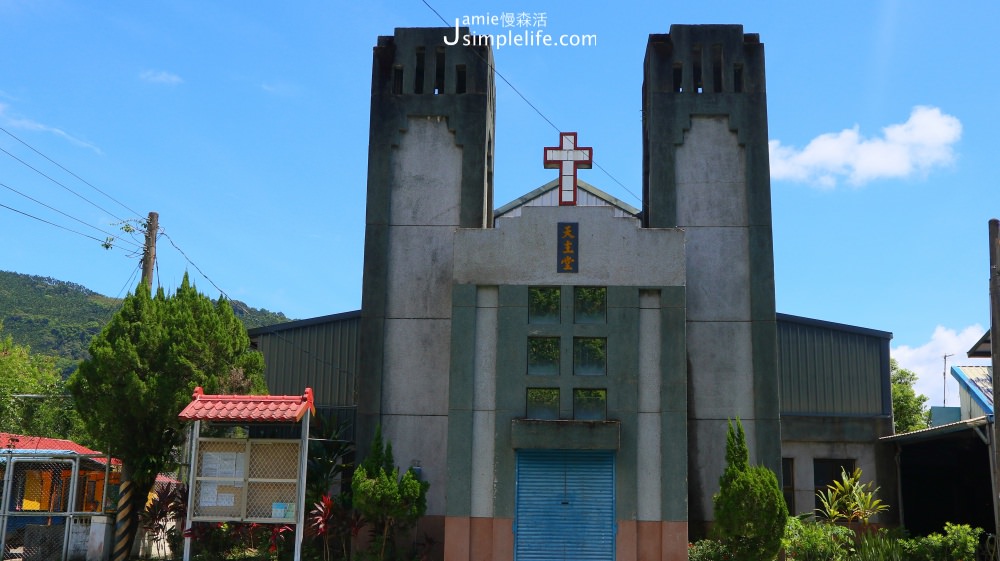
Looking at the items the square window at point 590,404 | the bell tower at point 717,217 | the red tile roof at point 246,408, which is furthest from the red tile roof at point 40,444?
the bell tower at point 717,217

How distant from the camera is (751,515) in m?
21.2

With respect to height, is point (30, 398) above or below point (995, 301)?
below

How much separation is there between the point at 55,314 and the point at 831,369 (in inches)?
4370

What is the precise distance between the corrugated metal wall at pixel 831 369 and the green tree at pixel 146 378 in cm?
1639

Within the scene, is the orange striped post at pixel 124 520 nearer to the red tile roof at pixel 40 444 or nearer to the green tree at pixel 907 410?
the red tile roof at pixel 40 444

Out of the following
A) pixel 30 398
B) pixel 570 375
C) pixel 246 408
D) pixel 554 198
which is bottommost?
pixel 246 408

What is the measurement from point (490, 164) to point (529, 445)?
358 inches


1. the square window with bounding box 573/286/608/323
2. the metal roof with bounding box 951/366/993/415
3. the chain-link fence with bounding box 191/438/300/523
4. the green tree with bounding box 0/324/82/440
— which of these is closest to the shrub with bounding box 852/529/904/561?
the metal roof with bounding box 951/366/993/415

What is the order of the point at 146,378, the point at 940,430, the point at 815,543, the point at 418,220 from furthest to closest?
the point at 418,220
the point at 146,378
the point at 940,430
the point at 815,543

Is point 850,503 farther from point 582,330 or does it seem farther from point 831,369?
point 582,330

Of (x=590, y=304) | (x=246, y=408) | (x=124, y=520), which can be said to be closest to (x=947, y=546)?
(x=590, y=304)

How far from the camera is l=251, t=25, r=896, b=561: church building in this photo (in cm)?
2266

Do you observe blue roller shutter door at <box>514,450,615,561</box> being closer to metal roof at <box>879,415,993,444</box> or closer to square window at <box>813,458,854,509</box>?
metal roof at <box>879,415,993,444</box>

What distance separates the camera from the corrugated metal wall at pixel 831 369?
2908cm
